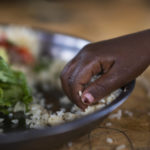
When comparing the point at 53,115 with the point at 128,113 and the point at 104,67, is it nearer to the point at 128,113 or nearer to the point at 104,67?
the point at 104,67

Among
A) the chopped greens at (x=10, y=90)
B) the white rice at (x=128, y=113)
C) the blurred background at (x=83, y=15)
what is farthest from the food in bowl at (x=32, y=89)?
the blurred background at (x=83, y=15)

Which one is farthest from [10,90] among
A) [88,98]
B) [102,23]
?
[102,23]

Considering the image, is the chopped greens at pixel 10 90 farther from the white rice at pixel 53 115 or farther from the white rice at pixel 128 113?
the white rice at pixel 128 113

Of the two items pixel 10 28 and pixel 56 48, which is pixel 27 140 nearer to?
pixel 56 48

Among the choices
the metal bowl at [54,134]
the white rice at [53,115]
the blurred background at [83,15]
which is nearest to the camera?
the metal bowl at [54,134]

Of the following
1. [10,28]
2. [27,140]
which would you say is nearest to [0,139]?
[27,140]
